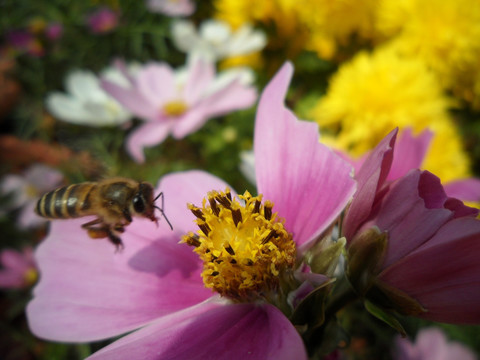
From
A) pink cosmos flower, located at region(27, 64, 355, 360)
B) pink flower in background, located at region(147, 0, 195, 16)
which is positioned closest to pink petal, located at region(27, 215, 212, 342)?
pink cosmos flower, located at region(27, 64, 355, 360)

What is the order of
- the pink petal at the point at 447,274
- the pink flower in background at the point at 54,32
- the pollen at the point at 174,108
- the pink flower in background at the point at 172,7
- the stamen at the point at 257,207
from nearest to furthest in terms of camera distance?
the pink petal at the point at 447,274 < the stamen at the point at 257,207 < the pollen at the point at 174,108 < the pink flower in background at the point at 172,7 < the pink flower in background at the point at 54,32

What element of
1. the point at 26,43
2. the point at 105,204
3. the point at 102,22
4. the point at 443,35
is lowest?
the point at 26,43

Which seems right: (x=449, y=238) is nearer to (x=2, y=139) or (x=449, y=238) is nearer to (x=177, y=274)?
(x=177, y=274)

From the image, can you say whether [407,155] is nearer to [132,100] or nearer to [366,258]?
[366,258]

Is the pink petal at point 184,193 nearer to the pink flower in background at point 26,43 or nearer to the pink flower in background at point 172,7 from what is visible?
the pink flower in background at point 172,7

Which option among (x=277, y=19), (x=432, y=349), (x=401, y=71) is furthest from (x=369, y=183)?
(x=277, y=19)

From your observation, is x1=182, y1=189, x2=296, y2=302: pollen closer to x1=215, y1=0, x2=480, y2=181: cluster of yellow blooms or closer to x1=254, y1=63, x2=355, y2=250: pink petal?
x1=254, y1=63, x2=355, y2=250: pink petal

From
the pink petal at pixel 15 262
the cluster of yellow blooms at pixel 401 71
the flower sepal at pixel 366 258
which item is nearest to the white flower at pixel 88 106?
the pink petal at pixel 15 262
